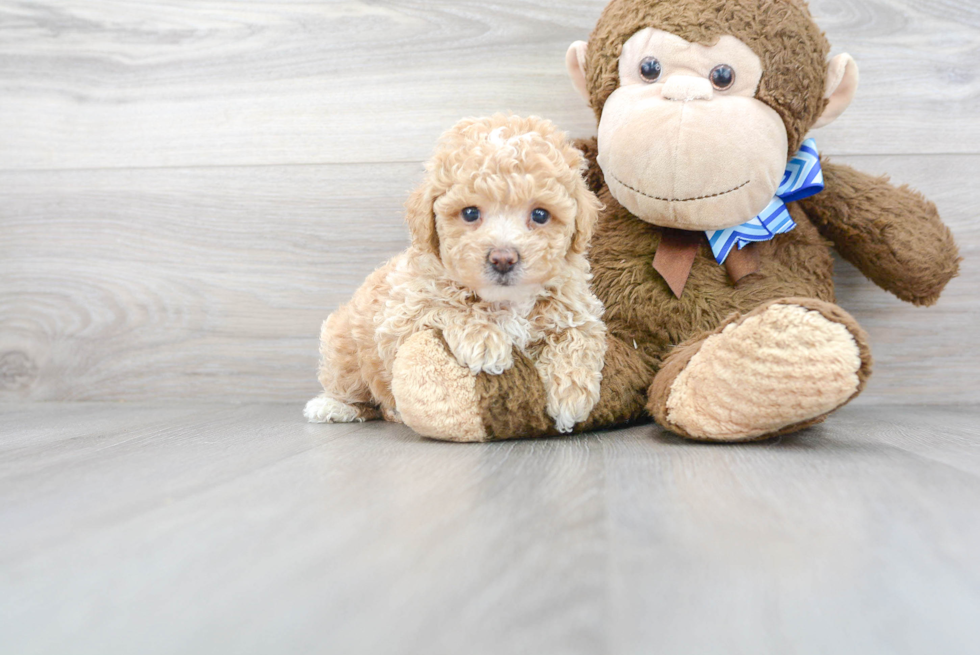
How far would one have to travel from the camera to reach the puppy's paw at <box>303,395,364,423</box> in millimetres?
981

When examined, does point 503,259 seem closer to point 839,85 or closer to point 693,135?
point 693,135

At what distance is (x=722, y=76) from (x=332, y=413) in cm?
65

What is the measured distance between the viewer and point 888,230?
3.05 ft

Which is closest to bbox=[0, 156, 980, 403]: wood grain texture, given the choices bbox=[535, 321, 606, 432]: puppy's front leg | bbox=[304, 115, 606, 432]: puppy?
bbox=[304, 115, 606, 432]: puppy

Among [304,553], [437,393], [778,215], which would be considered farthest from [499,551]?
[778,215]

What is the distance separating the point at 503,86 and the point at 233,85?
0.45 m

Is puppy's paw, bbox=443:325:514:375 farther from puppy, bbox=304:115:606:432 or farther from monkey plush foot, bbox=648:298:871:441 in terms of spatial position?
monkey plush foot, bbox=648:298:871:441

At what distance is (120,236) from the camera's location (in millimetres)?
1219

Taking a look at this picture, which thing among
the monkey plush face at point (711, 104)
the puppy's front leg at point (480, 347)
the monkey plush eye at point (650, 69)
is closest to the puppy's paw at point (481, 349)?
the puppy's front leg at point (480, 347)

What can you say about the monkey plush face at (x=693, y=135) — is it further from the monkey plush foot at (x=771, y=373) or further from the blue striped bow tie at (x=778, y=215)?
the monkey plush foot at (x=771, y=373)

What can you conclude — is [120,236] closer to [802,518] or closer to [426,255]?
[426,255]

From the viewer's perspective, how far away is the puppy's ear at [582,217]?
0.78 m

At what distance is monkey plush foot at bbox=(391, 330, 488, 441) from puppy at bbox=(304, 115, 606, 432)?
20mm

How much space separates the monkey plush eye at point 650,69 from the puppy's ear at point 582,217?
0.17 m
